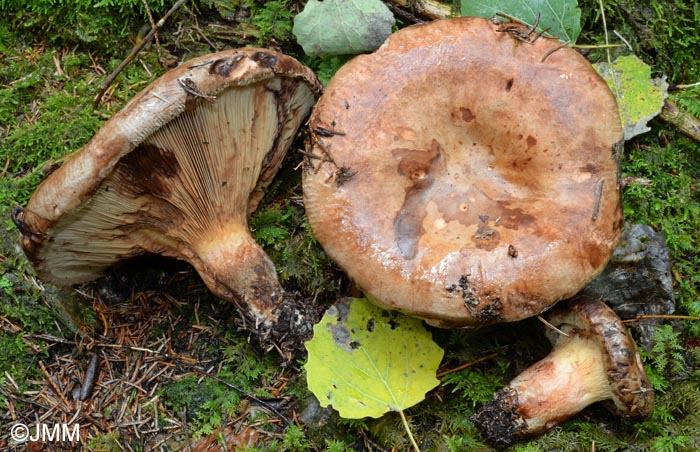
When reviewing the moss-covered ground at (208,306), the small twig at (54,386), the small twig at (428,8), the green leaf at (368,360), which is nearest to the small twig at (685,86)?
the moss-covered ground at (208,306)

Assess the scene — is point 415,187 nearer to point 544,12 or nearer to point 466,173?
point 466,173

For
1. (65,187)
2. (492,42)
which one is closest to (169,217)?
(65,187)

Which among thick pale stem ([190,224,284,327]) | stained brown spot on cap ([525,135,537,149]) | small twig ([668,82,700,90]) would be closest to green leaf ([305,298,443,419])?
thick pale stem ([190,224,284,327])

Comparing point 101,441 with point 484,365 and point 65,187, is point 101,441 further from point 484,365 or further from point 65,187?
point 484,365

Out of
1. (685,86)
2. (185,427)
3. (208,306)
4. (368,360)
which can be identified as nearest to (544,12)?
(685,86)

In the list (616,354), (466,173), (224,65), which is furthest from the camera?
(466,173)

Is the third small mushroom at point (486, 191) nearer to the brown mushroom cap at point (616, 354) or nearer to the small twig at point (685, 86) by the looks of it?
the brown mushroom cap at point (616, 354)
